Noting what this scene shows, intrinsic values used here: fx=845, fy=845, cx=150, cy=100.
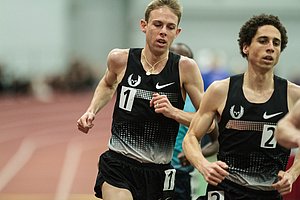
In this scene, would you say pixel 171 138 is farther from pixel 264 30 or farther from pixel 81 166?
pixel 81 166

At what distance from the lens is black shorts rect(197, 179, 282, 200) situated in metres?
5.29

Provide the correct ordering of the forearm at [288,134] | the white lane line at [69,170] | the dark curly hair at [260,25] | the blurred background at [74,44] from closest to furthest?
the forearm at [288,134]
the dark curly hair at [260,25]
the white lane line at [69,170]
the blurred background at [74,44]

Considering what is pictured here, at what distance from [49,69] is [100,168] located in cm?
2443

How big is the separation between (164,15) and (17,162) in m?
9.95

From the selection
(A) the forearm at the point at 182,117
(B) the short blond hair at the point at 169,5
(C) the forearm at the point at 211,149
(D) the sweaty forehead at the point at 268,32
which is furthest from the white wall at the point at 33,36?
(D) the sweaty forehead at the point at 268,32

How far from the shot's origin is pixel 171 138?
19.3ft

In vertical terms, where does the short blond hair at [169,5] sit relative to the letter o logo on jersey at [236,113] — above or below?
above

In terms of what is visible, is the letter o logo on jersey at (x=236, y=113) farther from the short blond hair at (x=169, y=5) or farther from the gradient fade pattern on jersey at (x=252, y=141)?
the short blond hair at (x=169, y=5)

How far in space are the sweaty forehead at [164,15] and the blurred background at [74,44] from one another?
566 inches

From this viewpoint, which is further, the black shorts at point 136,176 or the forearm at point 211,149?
the forearm at point 211,149

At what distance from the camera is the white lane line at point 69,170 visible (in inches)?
480

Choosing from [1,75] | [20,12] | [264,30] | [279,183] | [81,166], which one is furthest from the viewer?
[20,12]

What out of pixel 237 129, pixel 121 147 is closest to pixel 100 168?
pixel 121 147

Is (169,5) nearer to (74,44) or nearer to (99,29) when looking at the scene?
(74,44)
